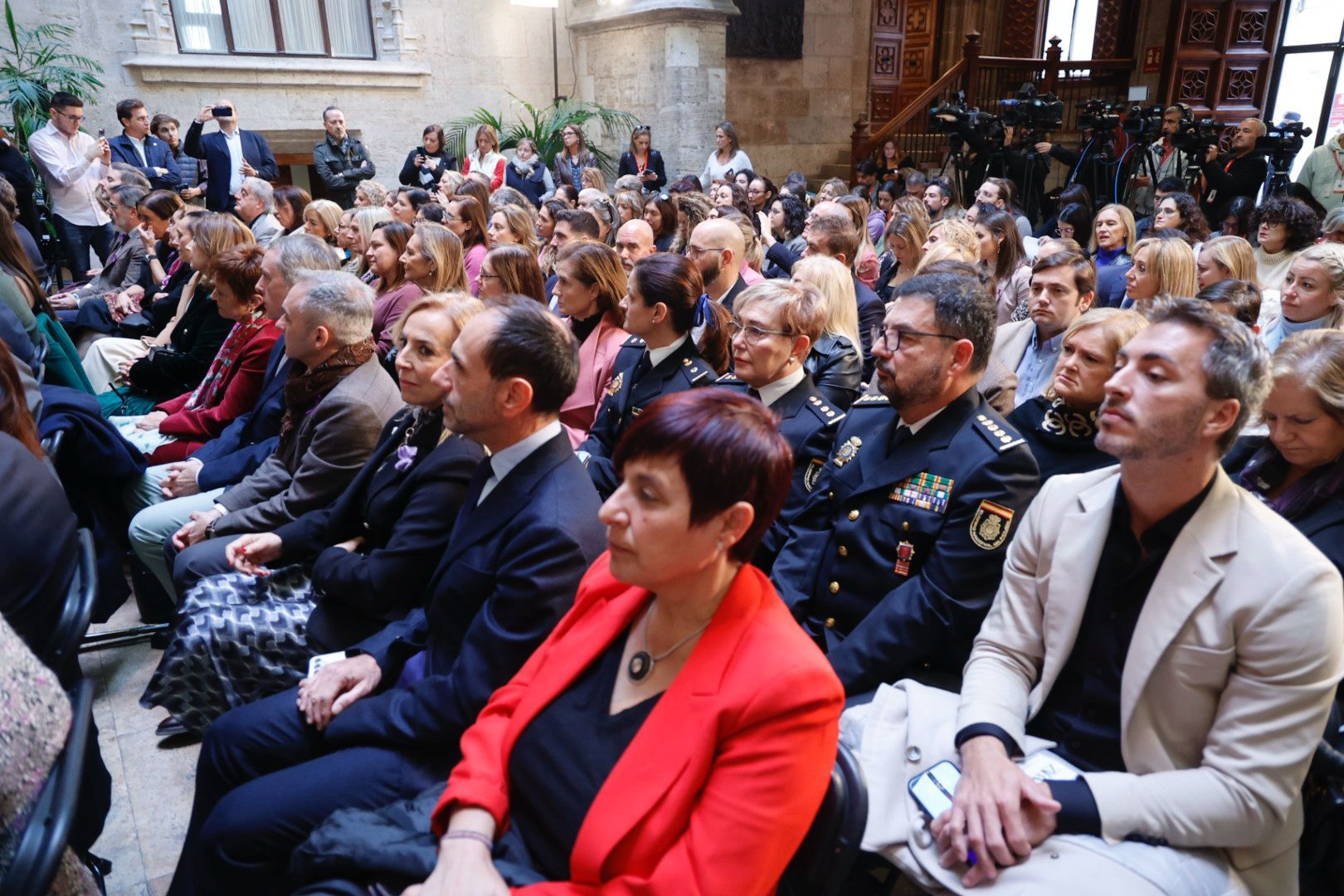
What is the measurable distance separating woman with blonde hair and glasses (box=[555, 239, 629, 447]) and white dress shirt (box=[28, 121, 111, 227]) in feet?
21.1

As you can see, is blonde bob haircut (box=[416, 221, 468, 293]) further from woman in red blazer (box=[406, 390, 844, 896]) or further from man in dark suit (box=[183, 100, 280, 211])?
man in dark suit (box=[183, 100, 280, 211])

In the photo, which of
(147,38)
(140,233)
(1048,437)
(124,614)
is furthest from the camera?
(147,38)

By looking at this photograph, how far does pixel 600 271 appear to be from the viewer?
143 inches

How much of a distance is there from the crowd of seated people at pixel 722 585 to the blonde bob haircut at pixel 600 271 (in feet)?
1.01

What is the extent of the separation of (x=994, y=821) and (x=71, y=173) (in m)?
9.00

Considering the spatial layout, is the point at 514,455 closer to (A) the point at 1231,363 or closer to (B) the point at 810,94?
(A) the point at 1231,363

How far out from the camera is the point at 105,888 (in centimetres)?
213

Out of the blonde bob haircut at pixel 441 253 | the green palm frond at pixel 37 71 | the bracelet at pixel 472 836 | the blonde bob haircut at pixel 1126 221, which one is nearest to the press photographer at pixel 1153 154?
the blonde bob haircut at pixel 1126 221

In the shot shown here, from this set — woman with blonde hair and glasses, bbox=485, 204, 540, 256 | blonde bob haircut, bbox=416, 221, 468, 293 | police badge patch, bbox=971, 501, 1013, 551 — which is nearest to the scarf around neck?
blonde bob haircut, bbox=416, 221, 468, 293

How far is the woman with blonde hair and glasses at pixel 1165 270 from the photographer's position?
396cm

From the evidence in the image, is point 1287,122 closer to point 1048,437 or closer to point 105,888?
point 1048,437

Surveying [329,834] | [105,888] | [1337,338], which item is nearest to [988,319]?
[1337,338]

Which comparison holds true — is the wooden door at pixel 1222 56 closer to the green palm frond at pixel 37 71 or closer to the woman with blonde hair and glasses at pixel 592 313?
the woman with blonde hair and glasses at pixel 592 313

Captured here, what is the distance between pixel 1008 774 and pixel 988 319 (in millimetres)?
1117
